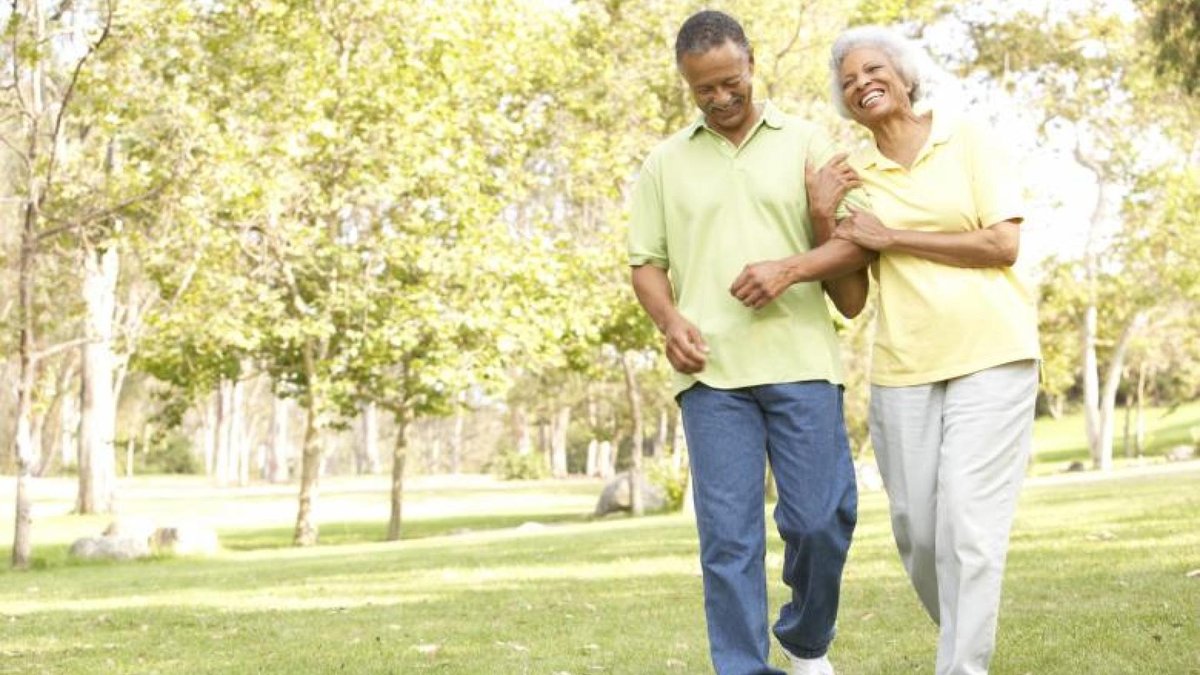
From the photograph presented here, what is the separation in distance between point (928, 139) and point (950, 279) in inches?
18.8

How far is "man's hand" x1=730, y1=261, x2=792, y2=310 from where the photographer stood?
514 centimetres

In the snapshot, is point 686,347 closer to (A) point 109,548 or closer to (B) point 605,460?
(A) point 109,548

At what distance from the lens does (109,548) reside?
23141 mm

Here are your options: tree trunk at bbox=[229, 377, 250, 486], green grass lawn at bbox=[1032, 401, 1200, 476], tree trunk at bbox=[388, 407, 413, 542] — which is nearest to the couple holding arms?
tree trunk at bbox=[388, 407, 413, 542]

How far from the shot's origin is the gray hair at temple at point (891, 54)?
17.8 ft

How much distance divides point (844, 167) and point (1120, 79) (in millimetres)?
38442

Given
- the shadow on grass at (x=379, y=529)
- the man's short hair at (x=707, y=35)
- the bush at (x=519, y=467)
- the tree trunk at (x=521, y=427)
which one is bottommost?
the shadow on grass at (x=379, y=529)

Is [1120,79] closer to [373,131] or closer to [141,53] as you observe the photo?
[373,131]

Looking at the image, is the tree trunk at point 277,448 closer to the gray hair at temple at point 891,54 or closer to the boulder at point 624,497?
the boulder at point 624,497

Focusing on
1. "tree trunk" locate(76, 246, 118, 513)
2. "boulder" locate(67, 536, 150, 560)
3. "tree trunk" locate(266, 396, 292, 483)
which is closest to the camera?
"boulder" locate(67, 536, 150, 560)

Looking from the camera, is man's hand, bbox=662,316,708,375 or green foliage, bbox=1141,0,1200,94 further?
green foliage, bbox=1141,0,1200,94

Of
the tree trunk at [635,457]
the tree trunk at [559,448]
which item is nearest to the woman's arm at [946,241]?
the tree trunk at [635,457]

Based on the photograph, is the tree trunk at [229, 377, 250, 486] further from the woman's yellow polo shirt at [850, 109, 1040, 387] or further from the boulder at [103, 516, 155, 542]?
the woman's yellow polo shirt at [850, 109, 1040, 387]

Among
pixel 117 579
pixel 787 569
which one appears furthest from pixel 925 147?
pixel 117 579
